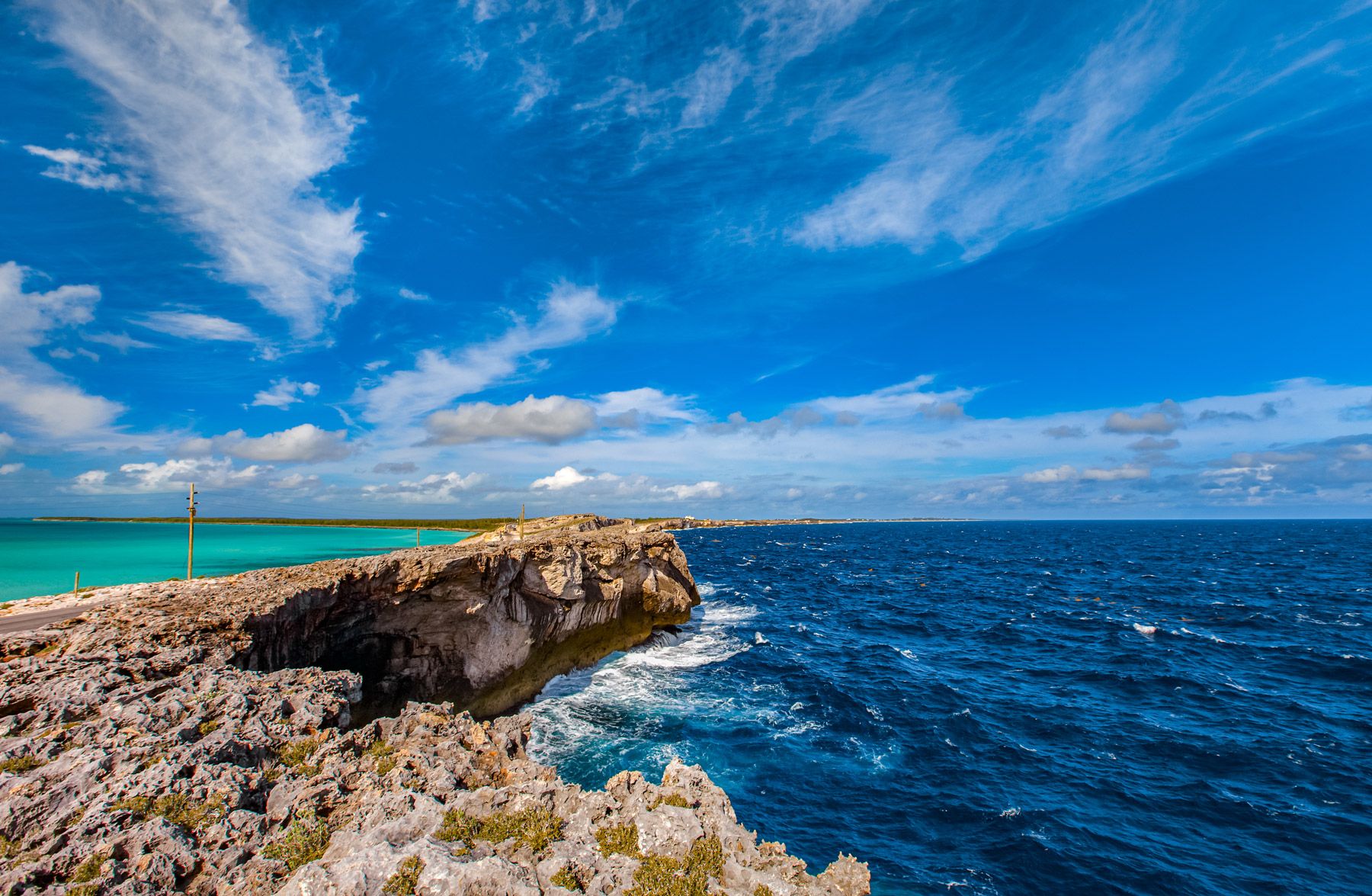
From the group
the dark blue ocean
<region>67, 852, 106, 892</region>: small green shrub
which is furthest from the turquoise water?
the dark blue ocean

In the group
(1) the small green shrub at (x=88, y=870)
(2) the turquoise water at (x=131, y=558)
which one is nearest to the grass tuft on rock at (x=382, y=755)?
(1) the small green shrub at (x=88, y=870)

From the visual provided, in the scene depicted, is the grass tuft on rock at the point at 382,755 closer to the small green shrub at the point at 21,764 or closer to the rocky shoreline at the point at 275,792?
the rocky shoreline at the point at 275,792

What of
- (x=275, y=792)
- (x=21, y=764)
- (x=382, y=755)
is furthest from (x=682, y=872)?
(x=21, y=764)

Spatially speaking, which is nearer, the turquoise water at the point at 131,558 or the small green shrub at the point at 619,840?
the small green shrub at the point at 619,840

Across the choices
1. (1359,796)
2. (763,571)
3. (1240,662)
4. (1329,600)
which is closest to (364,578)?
(1359,796)

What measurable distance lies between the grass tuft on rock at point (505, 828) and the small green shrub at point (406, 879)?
0.89m

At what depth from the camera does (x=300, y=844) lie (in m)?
8.93

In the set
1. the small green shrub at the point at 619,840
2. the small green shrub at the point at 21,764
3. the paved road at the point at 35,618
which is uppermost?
the paved road at the point at 35,618

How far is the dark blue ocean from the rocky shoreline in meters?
9.62

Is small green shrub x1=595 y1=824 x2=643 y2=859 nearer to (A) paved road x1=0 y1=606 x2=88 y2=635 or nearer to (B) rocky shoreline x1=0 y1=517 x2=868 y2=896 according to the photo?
(B) rocky shoreline x1=0 y1=517 x2=868 y2=896

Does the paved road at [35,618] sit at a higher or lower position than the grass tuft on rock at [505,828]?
higher

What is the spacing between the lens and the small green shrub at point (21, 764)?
9703mm

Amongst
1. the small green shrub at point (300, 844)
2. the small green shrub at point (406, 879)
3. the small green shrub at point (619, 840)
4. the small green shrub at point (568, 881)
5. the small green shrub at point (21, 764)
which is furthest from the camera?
the small green shrub at point (21, 764)

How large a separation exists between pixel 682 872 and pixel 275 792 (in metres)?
7.72
